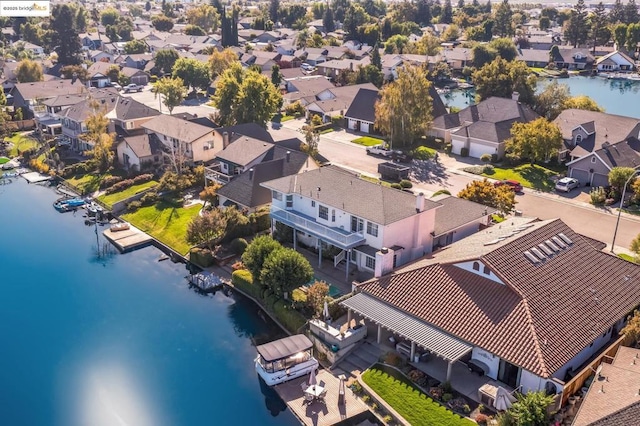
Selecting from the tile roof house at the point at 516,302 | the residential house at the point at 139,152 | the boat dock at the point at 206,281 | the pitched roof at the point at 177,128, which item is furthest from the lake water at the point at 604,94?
the boat dock at the point at 206,281

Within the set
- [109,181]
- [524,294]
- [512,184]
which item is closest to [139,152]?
[109,181]

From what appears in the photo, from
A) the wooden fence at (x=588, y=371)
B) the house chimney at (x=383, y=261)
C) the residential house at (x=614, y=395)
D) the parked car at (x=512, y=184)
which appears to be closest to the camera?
the residential house at (x=614, y=395)

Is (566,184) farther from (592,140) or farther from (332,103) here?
(332,103)

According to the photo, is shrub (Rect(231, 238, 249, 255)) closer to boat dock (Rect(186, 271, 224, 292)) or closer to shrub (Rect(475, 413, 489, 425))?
boat dock (Rect(186, 271, 224, 292))

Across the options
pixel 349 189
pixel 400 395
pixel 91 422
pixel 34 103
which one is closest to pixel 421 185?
pixel 349 189

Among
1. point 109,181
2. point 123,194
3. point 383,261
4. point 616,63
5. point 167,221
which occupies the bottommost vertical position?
point 167,221

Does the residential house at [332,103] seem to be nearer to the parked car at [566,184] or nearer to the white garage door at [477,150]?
the white garage door at [477,150]
